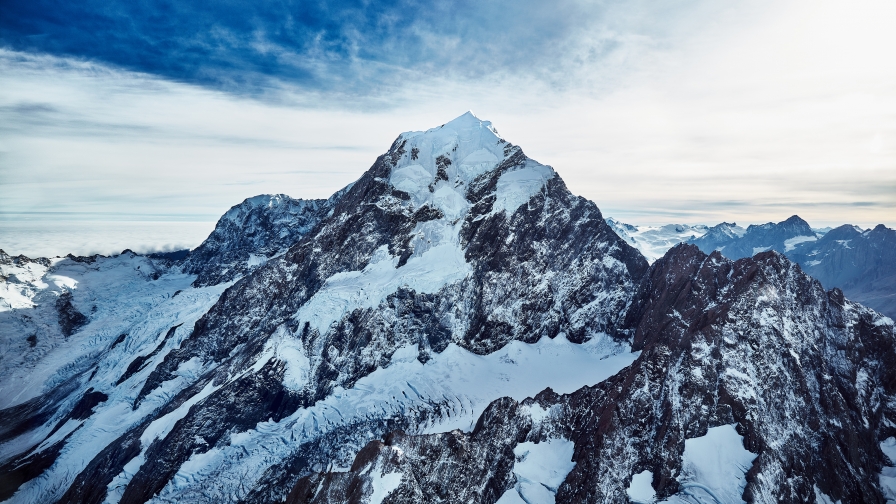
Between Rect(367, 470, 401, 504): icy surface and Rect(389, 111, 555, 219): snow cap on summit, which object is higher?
Rect(389, 111, 555, 219): snow cap on summit

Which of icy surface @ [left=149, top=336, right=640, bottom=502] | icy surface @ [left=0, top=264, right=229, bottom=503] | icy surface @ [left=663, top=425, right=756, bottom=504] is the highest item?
icy surface @ [left=663, top=425, right=756, bottom=504]

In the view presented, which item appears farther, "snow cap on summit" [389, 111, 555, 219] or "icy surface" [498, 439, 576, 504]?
"snow cap on summit" [389, 111, 555, 219]

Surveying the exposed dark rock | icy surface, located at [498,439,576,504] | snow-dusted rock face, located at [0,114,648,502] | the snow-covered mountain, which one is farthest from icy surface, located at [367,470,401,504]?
the exposed dark rock

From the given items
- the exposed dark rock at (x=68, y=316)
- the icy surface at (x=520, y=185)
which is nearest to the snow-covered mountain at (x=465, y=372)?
the icy surface at (x=520, y=185)

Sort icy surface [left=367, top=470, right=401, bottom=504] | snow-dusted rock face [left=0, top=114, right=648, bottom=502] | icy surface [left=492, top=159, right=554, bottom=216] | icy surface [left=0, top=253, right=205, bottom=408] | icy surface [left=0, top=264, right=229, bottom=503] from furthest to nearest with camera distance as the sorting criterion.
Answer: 1. icy surface [left=0, top=253, right=205, bottom=408]
2. icy surface [left=492, top=159, right=554, bottom=216]
3. icy surface [left=0, top=264, right=229, bottom=503]
4. snow-dusted rock face [left=0, top=114, right=648, bottom=502]
5. icy surface [left=367, top=470, right=401, bottom=504]

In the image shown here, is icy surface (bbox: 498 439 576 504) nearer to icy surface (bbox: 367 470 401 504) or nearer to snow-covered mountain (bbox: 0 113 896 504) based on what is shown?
snow-covered mountain (bbox: 0 113 896 504)

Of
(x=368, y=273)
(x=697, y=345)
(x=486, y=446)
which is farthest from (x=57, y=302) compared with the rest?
(x=697, y=345)

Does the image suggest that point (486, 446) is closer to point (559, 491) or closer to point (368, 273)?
point (559, 491)

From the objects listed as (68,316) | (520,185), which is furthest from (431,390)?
(68,316)
